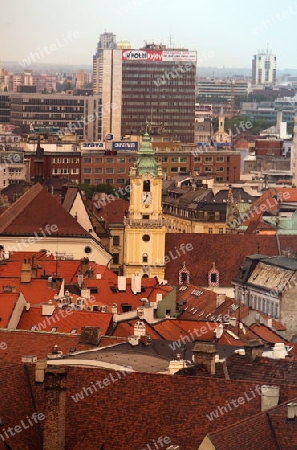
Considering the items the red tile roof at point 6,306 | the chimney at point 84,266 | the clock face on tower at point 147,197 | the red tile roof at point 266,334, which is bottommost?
the chimney at point 84,266

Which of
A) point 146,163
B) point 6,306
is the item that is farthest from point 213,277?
point 6,306

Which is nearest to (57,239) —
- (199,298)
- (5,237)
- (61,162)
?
(5,237)

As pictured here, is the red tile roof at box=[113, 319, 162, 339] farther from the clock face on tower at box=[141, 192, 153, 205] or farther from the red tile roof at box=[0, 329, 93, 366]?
the clock face on tower at box=[141, 192, 153, 205]

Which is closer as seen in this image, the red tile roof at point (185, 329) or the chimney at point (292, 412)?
the chimney at point (292, 412)

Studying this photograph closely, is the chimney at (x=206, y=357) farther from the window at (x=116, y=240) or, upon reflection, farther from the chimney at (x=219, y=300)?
the window at (x=116, y=240)

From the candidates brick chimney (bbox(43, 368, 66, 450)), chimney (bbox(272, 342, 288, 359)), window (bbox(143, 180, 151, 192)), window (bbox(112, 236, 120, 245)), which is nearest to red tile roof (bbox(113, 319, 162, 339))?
chimney (bbox(272, 342, 288, 359))

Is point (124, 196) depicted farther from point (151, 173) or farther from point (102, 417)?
point (102, 417)

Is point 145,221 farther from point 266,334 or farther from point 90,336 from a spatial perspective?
point 90,336

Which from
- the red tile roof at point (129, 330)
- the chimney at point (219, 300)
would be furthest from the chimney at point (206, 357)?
the chimney at point (219, 300)

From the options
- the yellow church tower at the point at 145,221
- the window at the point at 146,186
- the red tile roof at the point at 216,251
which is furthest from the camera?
the red tile roof at the point at 216,251
